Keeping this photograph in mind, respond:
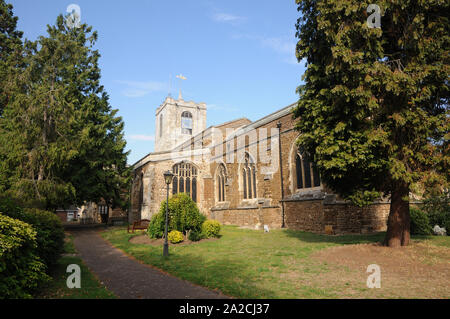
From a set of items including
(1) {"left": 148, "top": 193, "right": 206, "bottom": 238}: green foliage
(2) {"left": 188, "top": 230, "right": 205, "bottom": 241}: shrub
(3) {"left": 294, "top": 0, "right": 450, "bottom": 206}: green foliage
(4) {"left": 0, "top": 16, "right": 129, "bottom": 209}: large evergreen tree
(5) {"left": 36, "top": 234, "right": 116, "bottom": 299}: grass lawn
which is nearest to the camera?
(5) {"left": 36, "top": 234, "right": 116, "bottom": 299}: grass lawn

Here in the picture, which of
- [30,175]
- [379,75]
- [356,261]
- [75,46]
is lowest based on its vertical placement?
[356,261]

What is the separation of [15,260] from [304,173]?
15.1 meters

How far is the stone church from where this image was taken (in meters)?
14.0

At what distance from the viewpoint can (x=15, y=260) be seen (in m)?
4.66

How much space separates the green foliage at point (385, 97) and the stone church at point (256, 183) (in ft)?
7.00

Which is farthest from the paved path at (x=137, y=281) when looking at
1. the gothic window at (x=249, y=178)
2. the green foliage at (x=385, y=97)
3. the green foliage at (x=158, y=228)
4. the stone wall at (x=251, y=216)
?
the gothic window at (x=249, y=178)

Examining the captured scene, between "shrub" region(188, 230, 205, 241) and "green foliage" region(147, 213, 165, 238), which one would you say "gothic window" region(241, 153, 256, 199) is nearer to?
"shrub" region(188, 230, 205, 241)

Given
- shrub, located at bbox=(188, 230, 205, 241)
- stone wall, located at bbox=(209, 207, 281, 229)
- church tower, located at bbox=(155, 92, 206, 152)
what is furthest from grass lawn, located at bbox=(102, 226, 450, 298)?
church tower, located at bbox=(155, 92, 206, 152)

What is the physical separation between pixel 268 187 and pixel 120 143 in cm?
1313

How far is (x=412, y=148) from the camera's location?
809 cm

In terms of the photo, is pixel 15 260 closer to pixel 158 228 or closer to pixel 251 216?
pixel 158 228

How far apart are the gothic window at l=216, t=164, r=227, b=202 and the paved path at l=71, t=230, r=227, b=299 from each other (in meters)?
15.9
